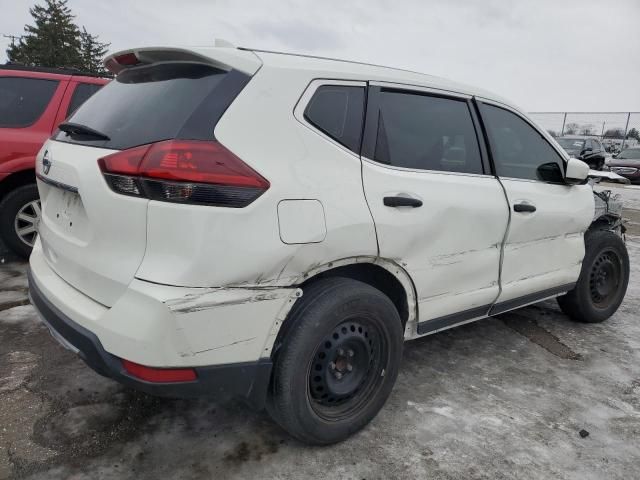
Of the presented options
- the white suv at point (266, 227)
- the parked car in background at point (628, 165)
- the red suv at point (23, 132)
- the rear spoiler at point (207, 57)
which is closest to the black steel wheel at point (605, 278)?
the white suv at point (266, 227)

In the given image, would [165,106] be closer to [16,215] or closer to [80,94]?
[16,215]

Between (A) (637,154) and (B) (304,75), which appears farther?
(A) (637,154)

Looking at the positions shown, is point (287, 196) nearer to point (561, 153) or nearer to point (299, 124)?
point (299, 124)

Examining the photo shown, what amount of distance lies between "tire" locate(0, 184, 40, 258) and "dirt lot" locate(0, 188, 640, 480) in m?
1.50

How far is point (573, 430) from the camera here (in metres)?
2.64

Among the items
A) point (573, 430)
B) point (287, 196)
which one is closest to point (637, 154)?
point (573, 430)

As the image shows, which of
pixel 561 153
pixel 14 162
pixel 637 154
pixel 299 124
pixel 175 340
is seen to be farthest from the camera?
pixel 637 154

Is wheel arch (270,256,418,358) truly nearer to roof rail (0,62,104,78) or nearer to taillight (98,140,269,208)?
taillight (98,140,269,208)

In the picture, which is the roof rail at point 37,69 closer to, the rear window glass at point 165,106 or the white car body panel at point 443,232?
the rear window glass at point 165,106

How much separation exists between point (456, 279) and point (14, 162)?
404 centimetres

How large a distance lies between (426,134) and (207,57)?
4.05 feet

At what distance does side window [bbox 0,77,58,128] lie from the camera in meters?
4.65

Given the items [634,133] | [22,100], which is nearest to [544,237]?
[22,100]

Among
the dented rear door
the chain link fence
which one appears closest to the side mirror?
the dented rear door
